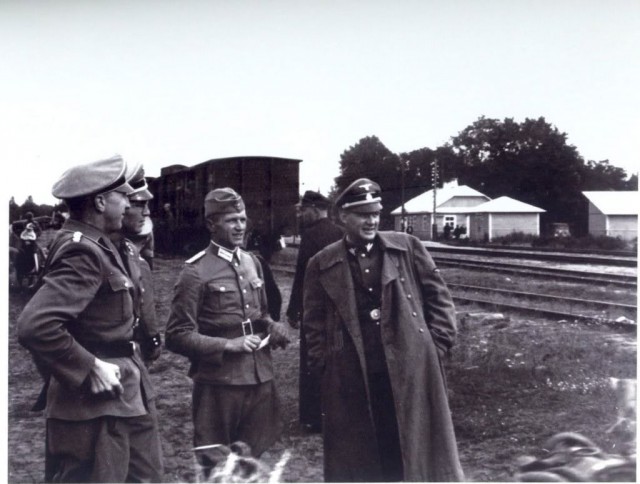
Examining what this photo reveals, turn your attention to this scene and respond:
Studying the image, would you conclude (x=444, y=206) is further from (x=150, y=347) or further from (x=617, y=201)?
(x=150, y=347)

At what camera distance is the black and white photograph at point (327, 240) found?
3.19 metres

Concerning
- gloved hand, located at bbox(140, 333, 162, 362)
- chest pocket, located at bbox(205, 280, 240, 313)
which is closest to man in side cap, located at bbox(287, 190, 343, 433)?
chest pocket, located at bbox(205, 280, 240, 313)

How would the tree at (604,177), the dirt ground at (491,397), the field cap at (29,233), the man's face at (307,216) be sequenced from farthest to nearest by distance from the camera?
the field cap at (29,233), the tree at (604,177), the man's face at (307,216), the dirt ground at (491,397)

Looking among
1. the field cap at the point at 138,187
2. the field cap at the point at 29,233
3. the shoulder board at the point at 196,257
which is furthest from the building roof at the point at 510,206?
the field cap at the point at 29,233

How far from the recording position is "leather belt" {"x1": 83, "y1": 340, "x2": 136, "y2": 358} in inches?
110

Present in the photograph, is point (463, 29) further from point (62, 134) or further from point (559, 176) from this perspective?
point (62, 134)

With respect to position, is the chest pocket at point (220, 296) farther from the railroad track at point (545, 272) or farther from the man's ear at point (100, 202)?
the railroad track at point (545, 272)

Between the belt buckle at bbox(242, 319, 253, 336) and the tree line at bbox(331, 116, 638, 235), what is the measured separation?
1140 millimetres

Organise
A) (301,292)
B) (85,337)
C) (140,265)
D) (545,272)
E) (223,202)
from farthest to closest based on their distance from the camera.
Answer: (545,272) < (301,292) < (223,202) < (140,265) < (85,337)

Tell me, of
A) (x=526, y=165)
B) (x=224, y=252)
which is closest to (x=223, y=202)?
(x=224, y=252)

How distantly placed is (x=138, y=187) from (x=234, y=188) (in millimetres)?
592

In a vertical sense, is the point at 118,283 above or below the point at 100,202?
below

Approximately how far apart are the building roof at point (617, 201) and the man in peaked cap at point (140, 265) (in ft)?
8.96

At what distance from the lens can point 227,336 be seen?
3293 millimetres
